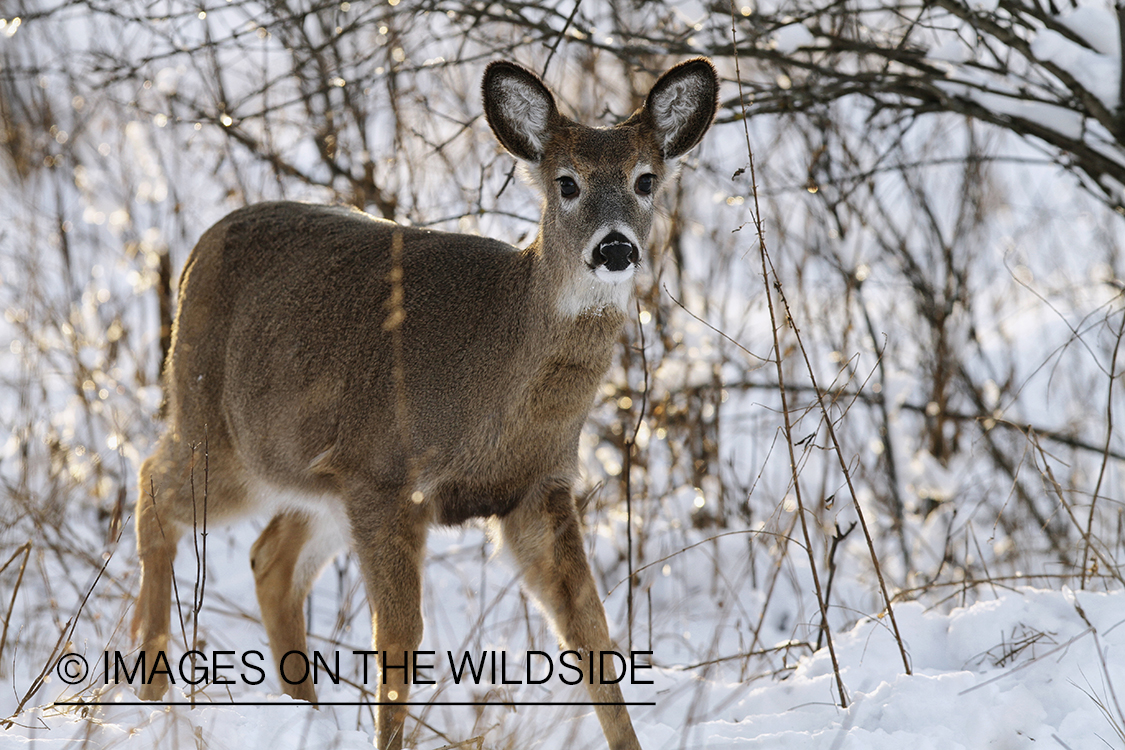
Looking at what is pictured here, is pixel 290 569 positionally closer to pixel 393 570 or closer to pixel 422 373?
pixel 393 570

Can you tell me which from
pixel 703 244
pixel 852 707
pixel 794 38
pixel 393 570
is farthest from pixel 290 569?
pixel 703 244

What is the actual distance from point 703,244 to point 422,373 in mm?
4486

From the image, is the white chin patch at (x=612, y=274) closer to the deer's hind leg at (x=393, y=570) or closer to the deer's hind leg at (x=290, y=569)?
the deer's hind leg at (x=393, y=570)

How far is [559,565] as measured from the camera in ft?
12.5

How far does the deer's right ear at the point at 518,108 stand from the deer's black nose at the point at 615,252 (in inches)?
26.9

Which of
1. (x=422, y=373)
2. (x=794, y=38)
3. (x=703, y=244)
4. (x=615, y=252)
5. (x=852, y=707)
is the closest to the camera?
(x=852, y=707)

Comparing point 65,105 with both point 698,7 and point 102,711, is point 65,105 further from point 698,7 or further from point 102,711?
point 102,711

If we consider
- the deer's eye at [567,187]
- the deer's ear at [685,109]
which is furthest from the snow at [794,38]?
the deer's eye at [567,187]

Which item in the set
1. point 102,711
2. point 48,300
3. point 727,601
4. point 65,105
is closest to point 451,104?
point 48,300

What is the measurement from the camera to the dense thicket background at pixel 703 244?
4918mm

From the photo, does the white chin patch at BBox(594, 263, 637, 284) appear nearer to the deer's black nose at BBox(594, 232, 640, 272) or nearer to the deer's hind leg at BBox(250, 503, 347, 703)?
the deer's black nose at BBox(594, 232, 640, 272)

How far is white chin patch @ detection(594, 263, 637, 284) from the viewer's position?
3.50 m

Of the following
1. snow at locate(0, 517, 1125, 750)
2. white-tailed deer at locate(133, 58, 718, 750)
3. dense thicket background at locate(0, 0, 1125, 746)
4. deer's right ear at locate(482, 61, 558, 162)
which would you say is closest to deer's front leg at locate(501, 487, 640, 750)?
white-tailed deer at locate(133, 58, 718, 750)

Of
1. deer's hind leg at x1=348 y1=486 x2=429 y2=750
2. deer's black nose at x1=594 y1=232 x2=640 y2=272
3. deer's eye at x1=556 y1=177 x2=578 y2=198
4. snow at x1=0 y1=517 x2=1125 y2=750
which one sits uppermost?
deer's eye at x1=556 y1=177 x2=578 y2=198
